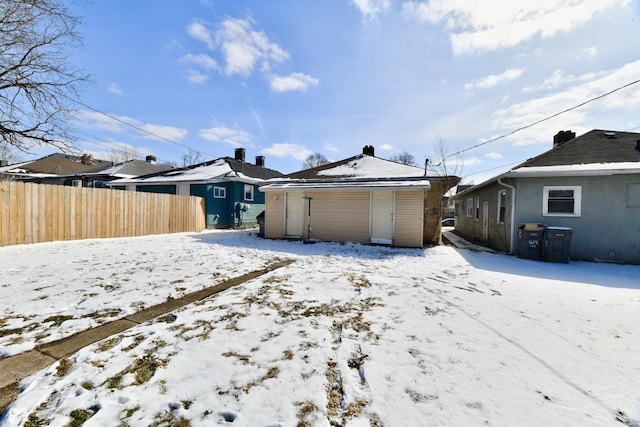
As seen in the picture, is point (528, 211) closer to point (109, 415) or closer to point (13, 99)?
point (109, 415)

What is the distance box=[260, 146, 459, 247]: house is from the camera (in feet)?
33.9

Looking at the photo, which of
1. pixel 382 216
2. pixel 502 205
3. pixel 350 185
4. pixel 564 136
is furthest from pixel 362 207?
pixel 564 136

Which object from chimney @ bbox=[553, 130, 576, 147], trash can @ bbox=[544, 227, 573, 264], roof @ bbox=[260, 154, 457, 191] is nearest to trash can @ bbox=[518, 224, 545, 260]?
trash can @ bbox=[544, 227, 573, 264]

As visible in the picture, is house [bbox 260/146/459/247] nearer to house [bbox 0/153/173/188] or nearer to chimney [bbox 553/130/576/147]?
chimney [bbox 553/130/576/147]

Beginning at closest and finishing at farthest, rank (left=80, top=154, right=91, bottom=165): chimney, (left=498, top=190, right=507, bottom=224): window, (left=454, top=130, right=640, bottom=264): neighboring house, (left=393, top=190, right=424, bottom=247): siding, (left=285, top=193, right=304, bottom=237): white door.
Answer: (left=454, top=130, right=640, bottom=264): neighboring house < (left=498, top=190, right=507, bottom=224): window < (left=393, top=190, right=424, bottom=247): siding < (left=285, top=193, right=304, bottom=237): white door < (left=80, top=154, right=91, bottom=165): chimney

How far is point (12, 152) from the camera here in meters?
10.6

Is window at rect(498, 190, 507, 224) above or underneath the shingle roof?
underneath

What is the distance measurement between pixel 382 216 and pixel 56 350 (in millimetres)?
9605

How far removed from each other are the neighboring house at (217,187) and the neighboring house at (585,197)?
13.5m

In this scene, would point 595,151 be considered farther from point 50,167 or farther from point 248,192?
point 50,167

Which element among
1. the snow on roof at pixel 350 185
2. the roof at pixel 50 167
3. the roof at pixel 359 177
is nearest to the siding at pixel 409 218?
the snow on roof at pixel 350 185

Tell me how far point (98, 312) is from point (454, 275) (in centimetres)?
671

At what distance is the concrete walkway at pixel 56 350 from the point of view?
2.23 meters

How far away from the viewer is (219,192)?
17234 mm
